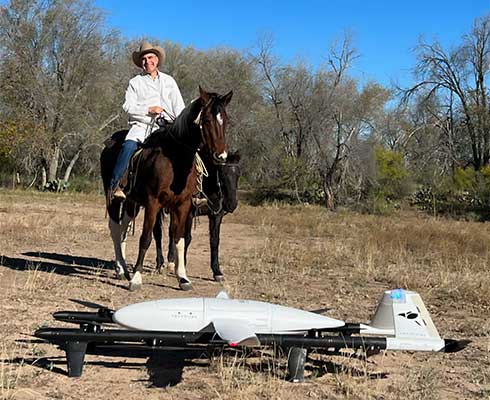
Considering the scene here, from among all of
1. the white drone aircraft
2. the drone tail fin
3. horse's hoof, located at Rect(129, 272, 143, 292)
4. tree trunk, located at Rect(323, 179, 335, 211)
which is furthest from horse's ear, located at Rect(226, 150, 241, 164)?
tree trunk, located at Rect(323, 179, 335, 211)

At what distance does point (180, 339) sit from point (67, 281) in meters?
3.88

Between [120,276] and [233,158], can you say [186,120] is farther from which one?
[120,276]

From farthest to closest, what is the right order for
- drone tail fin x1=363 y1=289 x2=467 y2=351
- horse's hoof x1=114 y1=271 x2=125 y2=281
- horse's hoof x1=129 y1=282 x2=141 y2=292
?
1. horse's hoof x1=114 y1=271 x2=125 y2=281
2. horse's hoof x1=129 y1=282 x2=141 y2=292
3. drone tail fin x1=363 y1=289 x2=467 y2=351

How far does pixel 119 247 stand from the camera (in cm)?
848

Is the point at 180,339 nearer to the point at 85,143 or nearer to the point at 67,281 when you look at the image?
the point at 67,281

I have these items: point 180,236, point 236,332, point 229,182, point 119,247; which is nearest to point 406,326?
point 236,332

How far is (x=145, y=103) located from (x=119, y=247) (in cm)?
206

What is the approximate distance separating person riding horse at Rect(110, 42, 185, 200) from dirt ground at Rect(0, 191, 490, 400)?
5.35 ft

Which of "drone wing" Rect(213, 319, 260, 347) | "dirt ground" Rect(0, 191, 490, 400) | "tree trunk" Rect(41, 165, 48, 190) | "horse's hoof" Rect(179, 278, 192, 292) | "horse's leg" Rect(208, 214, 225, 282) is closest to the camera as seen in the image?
"drone wing" Rect(213, 319, 260, 347)

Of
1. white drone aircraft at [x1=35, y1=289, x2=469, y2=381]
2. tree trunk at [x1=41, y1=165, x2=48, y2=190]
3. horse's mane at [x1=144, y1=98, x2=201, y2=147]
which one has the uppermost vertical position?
horse's mane at [x1=144, y1=98, x2=201, y2=147]

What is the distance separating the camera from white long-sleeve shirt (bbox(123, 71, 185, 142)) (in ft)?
25.6

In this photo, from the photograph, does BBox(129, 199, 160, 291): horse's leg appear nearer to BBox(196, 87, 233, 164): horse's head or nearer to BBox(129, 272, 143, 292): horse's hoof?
BBox(129, 272, 143, 292): horse's hoof

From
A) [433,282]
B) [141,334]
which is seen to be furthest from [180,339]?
[433,282]

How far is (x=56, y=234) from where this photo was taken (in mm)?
13164
